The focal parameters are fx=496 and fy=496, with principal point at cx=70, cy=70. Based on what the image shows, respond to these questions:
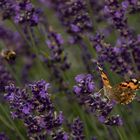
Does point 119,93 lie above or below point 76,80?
below

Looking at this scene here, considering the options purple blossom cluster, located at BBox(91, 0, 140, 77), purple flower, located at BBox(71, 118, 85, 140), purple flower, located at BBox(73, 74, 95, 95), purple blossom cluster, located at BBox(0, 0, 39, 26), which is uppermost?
purple blossom cluster, located at BBox(0, 0, 39, 26)

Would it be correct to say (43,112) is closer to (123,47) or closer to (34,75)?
(123,47)

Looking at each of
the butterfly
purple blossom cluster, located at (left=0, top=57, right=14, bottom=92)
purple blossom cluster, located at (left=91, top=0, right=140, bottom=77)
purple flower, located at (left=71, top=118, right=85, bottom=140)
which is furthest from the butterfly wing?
purple blossom cluster, located at (left=0, top=57, right=14, bottom=92)

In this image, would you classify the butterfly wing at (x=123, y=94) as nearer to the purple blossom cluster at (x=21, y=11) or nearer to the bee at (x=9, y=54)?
the bee at (x=9, y=54)

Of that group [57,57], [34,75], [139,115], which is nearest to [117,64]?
[57,57]

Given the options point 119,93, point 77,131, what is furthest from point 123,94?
point 77,131

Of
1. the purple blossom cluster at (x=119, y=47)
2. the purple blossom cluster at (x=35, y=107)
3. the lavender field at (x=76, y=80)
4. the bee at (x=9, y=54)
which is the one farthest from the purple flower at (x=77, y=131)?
the bee at (x=9, y=54)

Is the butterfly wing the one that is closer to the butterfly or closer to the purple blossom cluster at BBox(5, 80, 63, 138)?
the butterfly

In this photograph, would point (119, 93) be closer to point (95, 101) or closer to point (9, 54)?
point (95, 101)
